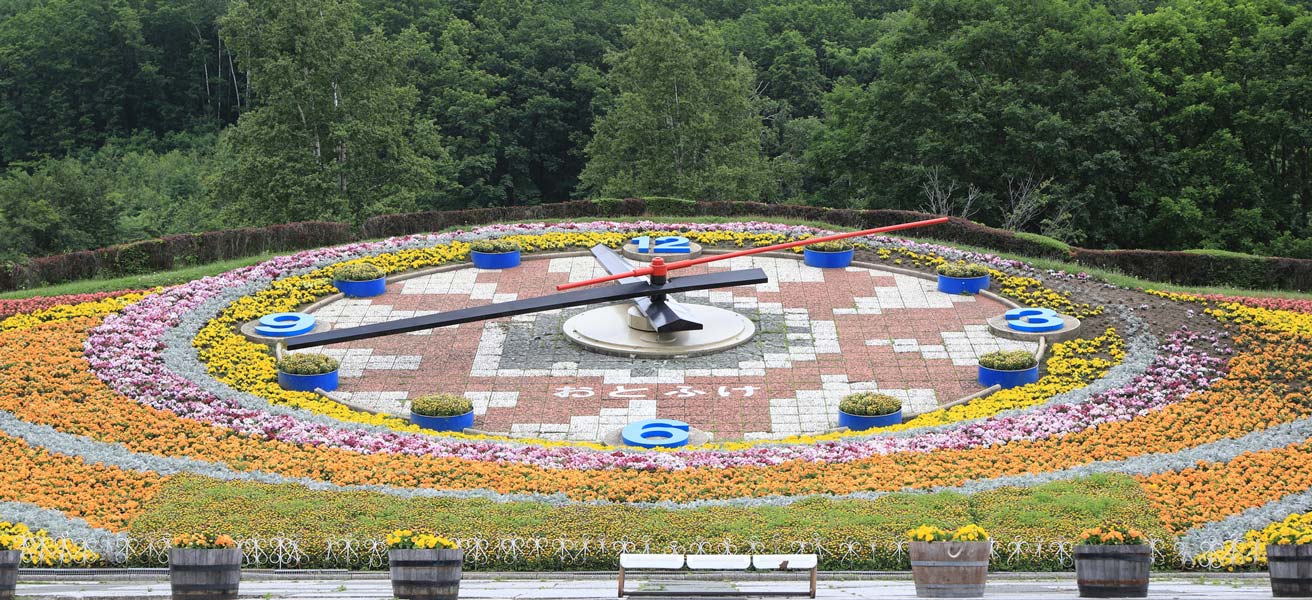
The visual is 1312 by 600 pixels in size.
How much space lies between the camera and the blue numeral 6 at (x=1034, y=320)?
33.1 m

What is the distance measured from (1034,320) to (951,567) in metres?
20.1

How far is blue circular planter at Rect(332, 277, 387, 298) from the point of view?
1467 inches

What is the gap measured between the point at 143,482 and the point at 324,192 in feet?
113

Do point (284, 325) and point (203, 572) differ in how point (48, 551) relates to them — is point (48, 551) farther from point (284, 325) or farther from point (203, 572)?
point (284, 325)

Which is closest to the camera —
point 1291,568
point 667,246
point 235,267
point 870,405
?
point 1291,568

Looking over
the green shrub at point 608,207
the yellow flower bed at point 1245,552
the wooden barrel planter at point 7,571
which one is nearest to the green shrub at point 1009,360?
the yellow flower bed at point 1245,552

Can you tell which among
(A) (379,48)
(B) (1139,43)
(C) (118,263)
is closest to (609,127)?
(A) (379,48)

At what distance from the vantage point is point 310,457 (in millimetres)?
23688

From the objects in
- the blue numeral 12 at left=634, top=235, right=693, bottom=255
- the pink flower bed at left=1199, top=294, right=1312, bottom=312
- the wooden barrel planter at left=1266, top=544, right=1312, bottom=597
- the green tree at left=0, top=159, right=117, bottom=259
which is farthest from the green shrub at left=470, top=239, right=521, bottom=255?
the green tree at left=0, top=159, right=117, bottom=259

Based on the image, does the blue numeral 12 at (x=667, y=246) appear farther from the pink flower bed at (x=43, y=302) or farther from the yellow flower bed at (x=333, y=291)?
the pink flower bed at (x=43, y=302)

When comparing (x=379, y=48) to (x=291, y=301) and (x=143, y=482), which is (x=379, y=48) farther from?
(x=143, y=482)

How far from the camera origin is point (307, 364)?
29453mm

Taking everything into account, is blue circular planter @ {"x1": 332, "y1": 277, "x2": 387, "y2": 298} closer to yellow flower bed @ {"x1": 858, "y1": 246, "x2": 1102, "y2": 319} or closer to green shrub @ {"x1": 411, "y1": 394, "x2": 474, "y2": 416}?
green shrub @ {"x1": 411, "y1": 394, "x2": 474, "y2": 416}

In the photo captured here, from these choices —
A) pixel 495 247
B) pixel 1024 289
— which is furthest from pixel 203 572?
pixel 1024 289
